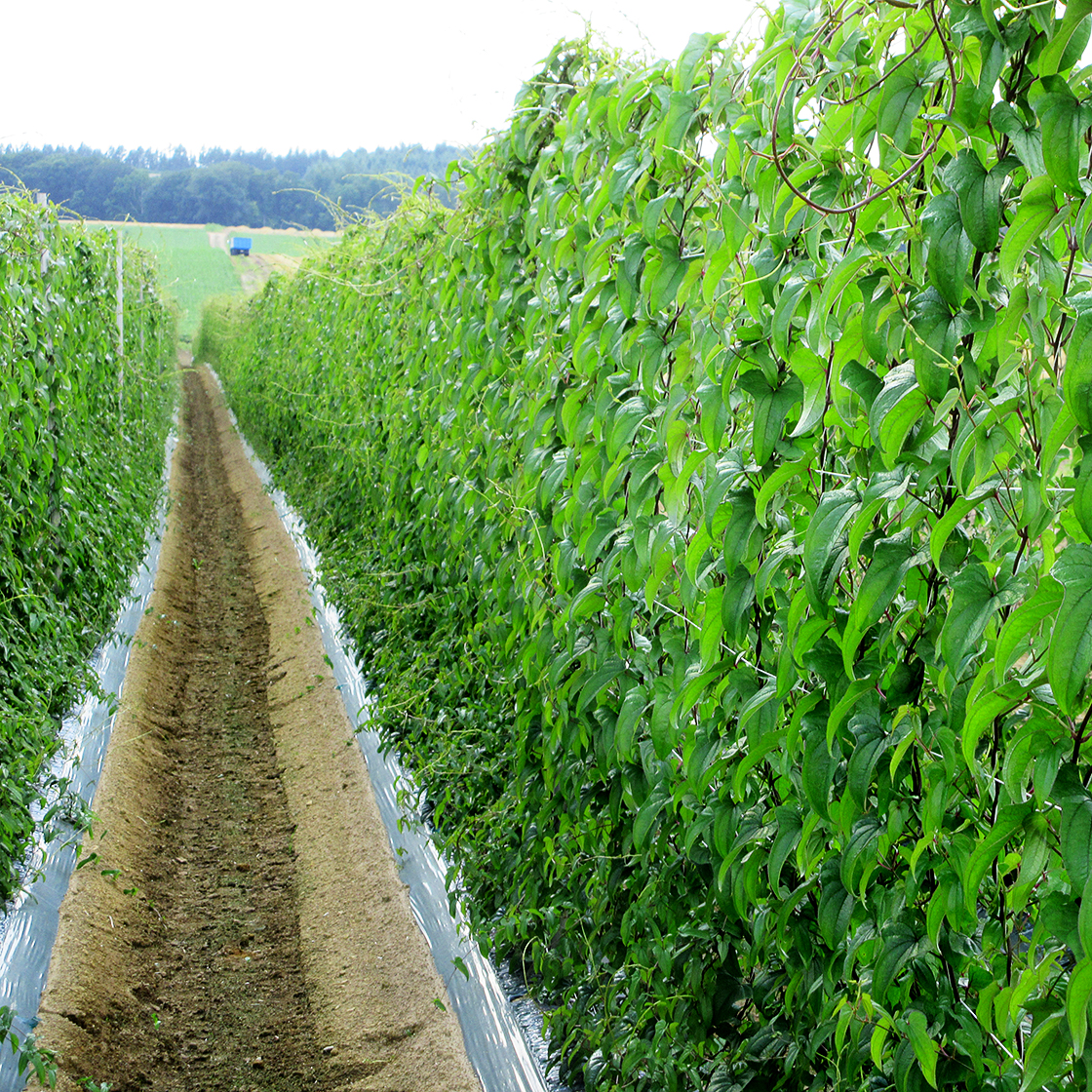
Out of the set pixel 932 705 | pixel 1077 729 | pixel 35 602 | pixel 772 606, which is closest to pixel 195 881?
pixel 35 602

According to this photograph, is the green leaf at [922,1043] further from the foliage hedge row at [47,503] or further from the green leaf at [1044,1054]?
the foliage hedge row at [47,503]

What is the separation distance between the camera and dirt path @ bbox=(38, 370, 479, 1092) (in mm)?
2674

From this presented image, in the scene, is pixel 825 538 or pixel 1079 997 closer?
pixel 1079 997

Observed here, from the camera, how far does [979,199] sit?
0.97 m

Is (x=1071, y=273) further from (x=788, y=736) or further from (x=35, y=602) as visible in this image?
(x=35, y=602)

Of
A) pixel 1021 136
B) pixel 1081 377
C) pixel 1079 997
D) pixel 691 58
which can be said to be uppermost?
pixel 691 58

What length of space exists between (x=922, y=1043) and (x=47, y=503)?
4490mm

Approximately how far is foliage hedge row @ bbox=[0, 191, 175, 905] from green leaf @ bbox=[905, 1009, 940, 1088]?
109 inches

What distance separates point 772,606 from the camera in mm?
1543

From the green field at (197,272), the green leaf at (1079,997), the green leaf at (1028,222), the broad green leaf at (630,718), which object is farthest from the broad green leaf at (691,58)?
the green field at (197,272)

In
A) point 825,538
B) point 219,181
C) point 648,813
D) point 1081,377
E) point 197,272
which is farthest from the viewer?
point 197,272

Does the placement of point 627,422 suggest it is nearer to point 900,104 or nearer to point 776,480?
point 776,480

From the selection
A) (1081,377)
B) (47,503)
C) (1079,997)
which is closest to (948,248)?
(1081,377)

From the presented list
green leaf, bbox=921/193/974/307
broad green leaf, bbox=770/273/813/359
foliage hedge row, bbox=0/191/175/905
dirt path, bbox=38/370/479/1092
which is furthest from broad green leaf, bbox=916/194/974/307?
foliage hedge row, bbox=0/191/175/905
